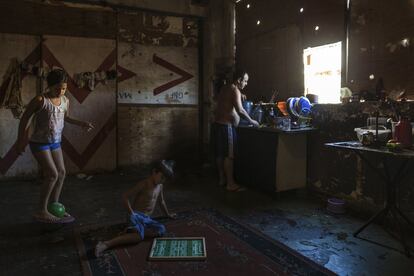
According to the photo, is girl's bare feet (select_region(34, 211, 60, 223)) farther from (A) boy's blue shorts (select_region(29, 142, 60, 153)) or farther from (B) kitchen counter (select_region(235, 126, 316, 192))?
(B) kitchen counter (select_region(235, 126, 316, 192))

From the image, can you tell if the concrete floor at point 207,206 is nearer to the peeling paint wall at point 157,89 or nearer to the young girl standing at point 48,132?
the young girl standing at point 48,132

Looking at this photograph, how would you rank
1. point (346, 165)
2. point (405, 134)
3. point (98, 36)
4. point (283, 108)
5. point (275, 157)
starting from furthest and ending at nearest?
1. point (98, 36)
2. point (283, 108)
3. point (275, 157)
4. point (346, 165)
5. point (405, 134)

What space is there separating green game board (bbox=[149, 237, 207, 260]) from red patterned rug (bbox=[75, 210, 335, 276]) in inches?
1.9

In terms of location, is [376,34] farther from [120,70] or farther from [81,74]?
[81,74]

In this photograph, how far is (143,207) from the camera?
10.4 feet

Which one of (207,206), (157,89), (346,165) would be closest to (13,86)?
(157,89)

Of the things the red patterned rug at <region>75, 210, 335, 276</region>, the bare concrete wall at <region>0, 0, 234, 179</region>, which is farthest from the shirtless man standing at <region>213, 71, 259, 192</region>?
the red patterned rug at <region>75, 210, 335, 276</region>

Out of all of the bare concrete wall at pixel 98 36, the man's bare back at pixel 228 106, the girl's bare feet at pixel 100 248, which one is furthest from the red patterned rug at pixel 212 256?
the bare concrete wall at pixel 98 36

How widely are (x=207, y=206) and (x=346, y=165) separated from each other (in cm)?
173

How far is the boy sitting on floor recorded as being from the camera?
2.95 m

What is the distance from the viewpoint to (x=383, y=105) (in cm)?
351

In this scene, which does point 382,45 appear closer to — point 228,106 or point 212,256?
point 228,106

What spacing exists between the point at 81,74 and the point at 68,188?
188 centimetres

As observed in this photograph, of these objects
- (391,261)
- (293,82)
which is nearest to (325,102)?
(293,82)
